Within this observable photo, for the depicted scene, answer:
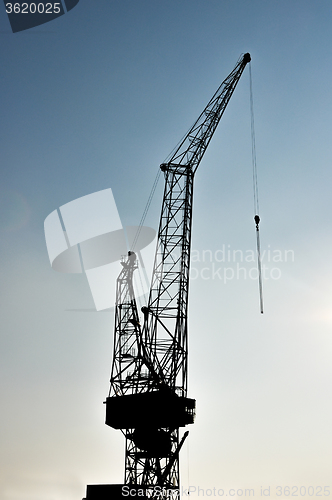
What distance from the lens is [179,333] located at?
57562 mm

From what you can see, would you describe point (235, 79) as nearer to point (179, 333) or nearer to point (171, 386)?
point (179, 333)

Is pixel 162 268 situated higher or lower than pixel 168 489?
higher

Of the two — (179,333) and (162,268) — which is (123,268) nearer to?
(162,268)

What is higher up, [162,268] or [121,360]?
[162,268]

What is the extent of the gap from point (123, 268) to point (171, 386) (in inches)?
678

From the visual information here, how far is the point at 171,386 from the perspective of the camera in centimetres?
5584

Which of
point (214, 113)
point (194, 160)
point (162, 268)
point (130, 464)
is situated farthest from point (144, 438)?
point (214, 113)

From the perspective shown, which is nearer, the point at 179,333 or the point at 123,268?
the point at 179,333

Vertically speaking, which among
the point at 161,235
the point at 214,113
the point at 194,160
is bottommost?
the point at 161,235

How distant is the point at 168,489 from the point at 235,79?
2073 inches

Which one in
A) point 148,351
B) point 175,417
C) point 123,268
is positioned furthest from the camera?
point 123,268

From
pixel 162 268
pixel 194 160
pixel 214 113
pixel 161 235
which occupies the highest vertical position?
pixel 214 113

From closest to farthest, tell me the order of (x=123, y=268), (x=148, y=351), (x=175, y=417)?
(x=175, y=417) → (x=148, y=351) → (x=123, y=268)

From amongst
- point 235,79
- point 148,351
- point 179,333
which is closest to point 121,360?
point 148,351
